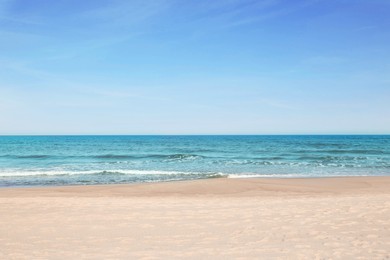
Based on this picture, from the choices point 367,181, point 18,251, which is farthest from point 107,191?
point 367,181

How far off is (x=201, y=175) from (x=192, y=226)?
15234 millimetres

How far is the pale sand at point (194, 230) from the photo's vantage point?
6.34 m

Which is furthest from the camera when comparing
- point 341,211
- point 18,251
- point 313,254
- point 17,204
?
point 17,204

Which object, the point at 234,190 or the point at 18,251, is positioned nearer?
the point at 18,251

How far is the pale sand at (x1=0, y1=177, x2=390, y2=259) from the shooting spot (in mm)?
6336

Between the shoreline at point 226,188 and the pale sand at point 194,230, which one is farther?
the shoreline at point 226,188

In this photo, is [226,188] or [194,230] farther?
[226,188]

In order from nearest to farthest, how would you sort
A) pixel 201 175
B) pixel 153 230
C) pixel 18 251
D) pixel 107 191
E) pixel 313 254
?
pixel 313 254 < pixel 18 251 < pixel 153 230 < pixel 107 191 < pixel 201 175

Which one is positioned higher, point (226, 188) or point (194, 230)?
point (194, 230)

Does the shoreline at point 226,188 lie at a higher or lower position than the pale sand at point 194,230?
lower

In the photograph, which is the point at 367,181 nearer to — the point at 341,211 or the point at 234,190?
the point at 234,190

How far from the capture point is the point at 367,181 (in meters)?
19.4

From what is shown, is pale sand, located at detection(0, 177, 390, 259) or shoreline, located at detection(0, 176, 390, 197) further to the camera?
shoreline, located at detection(0, 176, 390, 197)

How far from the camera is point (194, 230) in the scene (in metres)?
7.88
